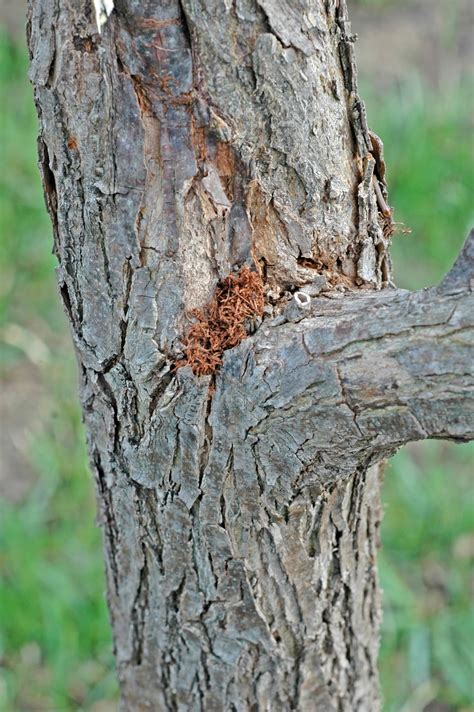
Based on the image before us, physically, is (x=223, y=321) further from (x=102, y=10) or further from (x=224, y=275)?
(x=102, y=10)

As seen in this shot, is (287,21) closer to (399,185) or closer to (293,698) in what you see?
(293,698)

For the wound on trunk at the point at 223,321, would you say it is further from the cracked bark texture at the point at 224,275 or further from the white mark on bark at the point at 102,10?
the white mark on bark at the point at 102,10

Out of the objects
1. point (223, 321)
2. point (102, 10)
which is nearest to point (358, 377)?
point (223, 321)

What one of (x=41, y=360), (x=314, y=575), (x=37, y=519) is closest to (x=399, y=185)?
(x=41, y=360)

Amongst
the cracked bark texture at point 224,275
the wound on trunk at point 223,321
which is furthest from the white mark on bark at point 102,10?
the wound on trunk at point 223,321

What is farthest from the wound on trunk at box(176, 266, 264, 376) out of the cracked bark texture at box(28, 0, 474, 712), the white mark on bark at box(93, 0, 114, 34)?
the white mark on bark at box(93, 0, 114, 34)

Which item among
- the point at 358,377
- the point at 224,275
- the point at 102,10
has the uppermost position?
the point at 102,10

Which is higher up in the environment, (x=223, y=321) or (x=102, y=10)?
(x=102, y=10)

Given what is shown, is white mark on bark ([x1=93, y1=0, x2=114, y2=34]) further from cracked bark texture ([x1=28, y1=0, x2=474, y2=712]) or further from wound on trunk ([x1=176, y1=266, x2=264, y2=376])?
wound on trunk ([x1=176, y1=266, x2=264, y2=376])

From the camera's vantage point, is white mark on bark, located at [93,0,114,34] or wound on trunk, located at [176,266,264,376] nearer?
white mark on bark, located at [93,0,114,34]
